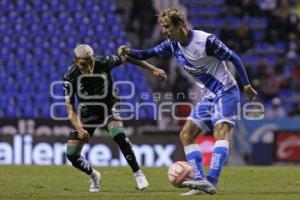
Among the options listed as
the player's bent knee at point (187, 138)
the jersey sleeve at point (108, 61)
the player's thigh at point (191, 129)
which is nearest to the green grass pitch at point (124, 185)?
the player's bent knee at point (187, 138)

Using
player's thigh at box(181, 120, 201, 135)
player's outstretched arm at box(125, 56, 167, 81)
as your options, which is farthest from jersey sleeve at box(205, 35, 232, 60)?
player's thigh at box(181, 120, 201, 135)

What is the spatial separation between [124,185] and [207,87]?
2591mm

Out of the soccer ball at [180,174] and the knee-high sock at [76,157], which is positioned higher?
the knee-high sock at [76,157]

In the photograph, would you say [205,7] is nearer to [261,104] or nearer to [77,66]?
[261,104]

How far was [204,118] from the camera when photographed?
36.9ft

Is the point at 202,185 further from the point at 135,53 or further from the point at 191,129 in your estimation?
the point at 135,53

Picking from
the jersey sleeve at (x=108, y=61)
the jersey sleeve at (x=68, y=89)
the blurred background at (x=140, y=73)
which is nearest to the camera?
the jersey sleeve at (x=68, y=89)

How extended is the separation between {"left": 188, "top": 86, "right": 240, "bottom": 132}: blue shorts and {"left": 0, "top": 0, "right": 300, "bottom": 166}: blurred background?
32.3 feet

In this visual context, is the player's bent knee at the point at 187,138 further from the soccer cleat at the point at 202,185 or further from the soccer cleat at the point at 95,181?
the soccer cleat at the point at 95,181

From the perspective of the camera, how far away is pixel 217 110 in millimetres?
11070

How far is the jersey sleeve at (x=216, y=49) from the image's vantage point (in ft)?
A: 35.7

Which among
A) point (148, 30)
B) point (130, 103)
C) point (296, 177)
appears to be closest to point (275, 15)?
point (148, 30)

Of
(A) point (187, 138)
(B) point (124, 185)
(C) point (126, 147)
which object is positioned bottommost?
(B) point (124, 185)

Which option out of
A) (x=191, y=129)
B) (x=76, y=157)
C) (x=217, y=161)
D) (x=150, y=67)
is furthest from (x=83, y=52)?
(x=217, y=161)
